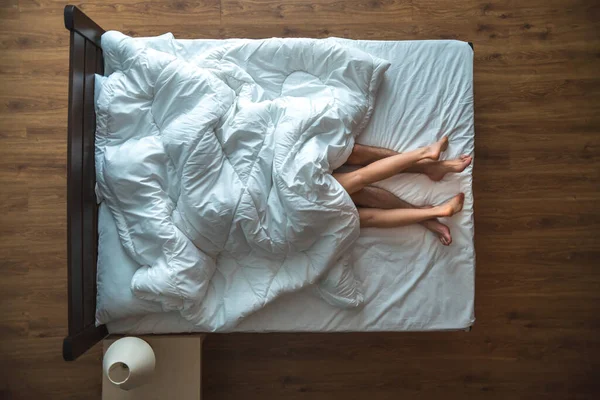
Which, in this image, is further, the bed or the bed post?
the bed

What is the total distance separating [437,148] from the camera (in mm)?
1622

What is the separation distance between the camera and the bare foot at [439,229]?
5.38 ft

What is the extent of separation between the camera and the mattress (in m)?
1.57

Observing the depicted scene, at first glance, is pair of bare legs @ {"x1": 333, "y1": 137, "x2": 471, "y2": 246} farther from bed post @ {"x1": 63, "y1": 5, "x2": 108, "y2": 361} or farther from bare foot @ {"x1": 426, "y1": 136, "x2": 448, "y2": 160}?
bed post @ {"x1": 63, "y1": 5, "x2": 108, "y2": 361}

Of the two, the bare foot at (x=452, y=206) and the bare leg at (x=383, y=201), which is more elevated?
the bare foot at (x=452, y=206)

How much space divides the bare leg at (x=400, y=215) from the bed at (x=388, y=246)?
0.15 feet

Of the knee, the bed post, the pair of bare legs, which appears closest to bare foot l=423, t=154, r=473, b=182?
the pair of bare legs

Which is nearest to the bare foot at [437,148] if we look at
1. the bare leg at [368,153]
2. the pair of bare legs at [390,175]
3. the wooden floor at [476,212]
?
the pair of bare legs at [390,175]

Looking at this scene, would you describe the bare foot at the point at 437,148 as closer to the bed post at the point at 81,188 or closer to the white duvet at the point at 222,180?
the white duvet at the point at 222,180

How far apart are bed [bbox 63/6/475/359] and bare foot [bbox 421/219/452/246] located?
3 centimetres

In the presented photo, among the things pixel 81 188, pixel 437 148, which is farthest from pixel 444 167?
pixel 81 188

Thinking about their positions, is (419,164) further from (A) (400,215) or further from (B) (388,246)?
(B) (388,246)

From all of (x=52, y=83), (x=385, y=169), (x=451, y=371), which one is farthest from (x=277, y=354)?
(x=52, y=83)

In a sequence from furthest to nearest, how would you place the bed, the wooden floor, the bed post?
the wooden floor, the bed, the bed post
